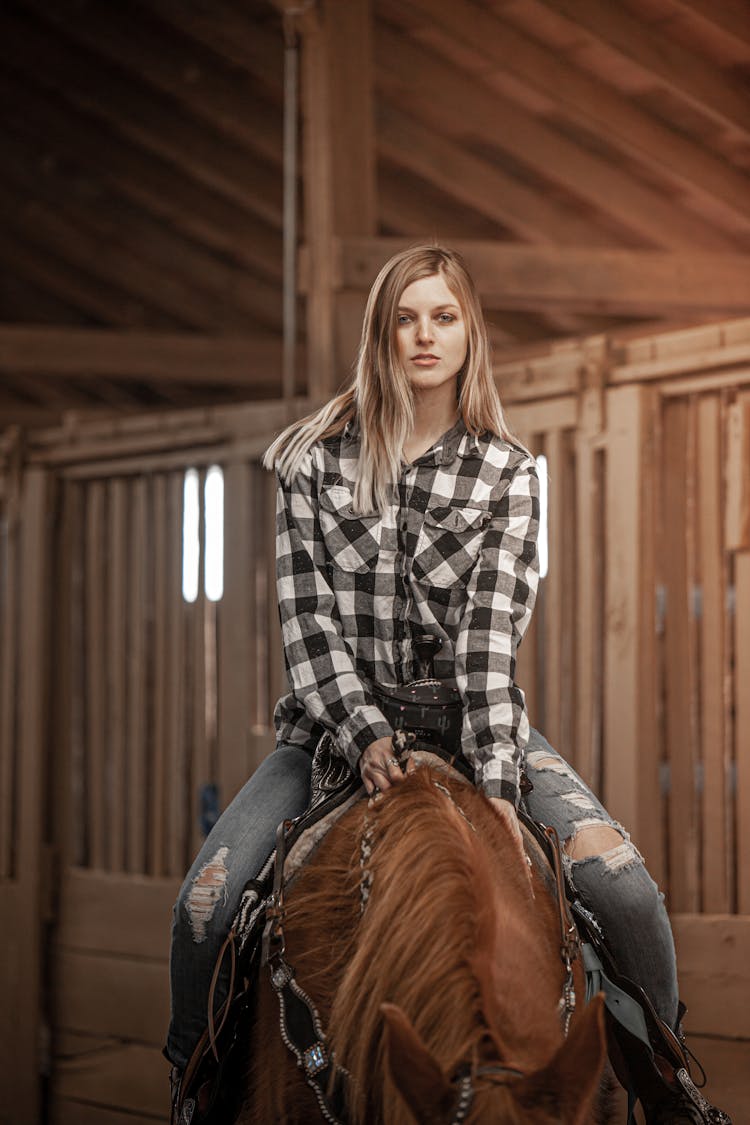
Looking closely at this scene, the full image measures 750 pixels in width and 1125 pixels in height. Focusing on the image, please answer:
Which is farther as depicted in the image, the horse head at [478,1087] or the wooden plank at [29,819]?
the wooden plank at [29,819]

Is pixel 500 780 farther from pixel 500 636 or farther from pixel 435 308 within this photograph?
pixel 435 308

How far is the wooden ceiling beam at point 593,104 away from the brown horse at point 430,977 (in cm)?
402

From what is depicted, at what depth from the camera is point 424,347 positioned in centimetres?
234

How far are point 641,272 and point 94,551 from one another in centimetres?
264

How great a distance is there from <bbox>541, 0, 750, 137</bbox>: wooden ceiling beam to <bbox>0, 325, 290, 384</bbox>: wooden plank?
2.88 metres

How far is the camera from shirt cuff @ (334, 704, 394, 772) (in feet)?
7.13

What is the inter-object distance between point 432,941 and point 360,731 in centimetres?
57

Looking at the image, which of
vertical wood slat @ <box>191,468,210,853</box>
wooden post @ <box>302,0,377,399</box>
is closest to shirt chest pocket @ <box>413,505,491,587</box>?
wooden post @ <box>302,0,377,399</box>

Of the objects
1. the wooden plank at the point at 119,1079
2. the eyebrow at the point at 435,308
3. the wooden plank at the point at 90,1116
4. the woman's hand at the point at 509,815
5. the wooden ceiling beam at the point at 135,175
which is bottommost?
the wooden plank at the point at 90,1116

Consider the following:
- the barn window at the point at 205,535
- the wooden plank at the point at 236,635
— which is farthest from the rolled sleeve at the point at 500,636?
the barn window at the point at 205,535

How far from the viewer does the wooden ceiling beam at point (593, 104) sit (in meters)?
5.20

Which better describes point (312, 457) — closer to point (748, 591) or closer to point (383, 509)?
point (383, 509)

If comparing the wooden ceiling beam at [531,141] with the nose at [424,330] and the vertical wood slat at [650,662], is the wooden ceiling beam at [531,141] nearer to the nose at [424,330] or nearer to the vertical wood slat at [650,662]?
the vertical wood slat at [650,662]

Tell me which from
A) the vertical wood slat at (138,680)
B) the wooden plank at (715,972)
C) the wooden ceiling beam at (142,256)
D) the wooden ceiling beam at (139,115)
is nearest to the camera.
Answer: the wooden plank at (715,972)
